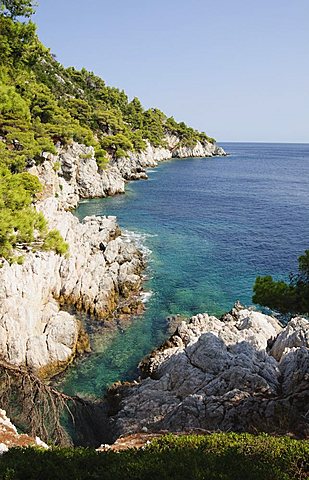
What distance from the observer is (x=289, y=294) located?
39.4ft

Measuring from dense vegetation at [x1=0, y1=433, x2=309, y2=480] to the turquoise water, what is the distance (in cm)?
996

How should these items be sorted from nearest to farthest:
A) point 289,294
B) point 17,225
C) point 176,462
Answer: point 176,462 < point 17,225 < point 289,294

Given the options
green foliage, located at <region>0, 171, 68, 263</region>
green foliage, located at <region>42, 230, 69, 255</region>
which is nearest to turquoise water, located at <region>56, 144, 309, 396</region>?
green foliage, located at <region>42, 230, 69, 255</region>

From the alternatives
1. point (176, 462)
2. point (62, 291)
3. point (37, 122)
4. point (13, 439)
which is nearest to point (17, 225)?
point (13, 439)

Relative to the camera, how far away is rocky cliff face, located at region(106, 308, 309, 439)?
41.3 ft

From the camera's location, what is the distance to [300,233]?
4294 cm

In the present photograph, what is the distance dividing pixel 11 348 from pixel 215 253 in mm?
22538

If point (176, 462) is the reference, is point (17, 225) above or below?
above

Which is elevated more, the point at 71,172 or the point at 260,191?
the point at 71,172

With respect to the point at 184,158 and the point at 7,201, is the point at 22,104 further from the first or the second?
the point at 184,158

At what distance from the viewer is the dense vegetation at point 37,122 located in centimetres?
1180

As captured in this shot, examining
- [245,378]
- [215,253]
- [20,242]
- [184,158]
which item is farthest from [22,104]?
[184,158]

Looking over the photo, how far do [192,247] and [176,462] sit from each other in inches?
1220

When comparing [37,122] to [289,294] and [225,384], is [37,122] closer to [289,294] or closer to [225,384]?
[225,384]
